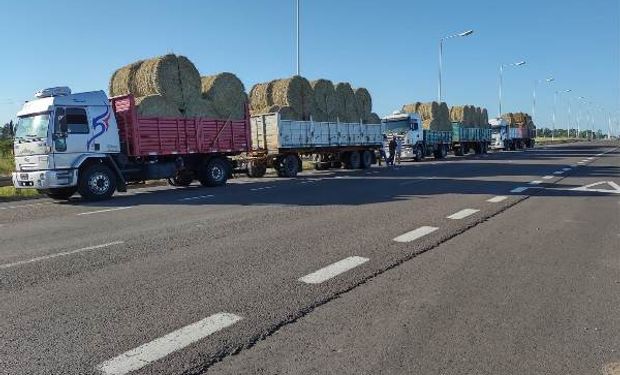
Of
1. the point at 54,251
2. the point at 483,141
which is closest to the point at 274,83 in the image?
the point at 54,251

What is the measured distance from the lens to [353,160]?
26.1 metres

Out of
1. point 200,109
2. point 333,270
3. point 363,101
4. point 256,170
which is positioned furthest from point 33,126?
point 363,101

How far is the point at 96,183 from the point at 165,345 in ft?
38.0

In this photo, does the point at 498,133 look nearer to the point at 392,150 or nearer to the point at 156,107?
the point at 392,150

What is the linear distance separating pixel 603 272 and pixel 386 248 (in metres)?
2.33

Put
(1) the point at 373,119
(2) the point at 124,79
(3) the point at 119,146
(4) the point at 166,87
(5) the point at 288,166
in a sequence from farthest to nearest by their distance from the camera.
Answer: (1) the point at 373,119, (5) the point at 288,166, (2) the point at 124,79, (4) the point at 166,87, (3) the point at 119,146

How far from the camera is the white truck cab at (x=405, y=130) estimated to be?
32.8 metres

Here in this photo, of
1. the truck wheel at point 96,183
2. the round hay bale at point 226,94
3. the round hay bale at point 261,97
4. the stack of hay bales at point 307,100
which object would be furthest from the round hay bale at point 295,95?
the truck wheel at point 96,183

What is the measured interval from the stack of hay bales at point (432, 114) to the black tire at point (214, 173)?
847 inches

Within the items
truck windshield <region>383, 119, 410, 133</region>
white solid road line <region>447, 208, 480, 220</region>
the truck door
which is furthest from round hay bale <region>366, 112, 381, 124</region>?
white solid road line <region>447, 208, 480, 220</region>

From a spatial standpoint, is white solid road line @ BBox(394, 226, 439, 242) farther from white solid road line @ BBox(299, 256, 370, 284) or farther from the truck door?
the truck door

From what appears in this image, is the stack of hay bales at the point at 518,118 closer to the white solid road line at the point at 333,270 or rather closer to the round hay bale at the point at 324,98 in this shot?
the round hay bale at the point at 324,98

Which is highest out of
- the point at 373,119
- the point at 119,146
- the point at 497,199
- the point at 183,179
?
the point at 373,119

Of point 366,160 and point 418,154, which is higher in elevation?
point 418,154
